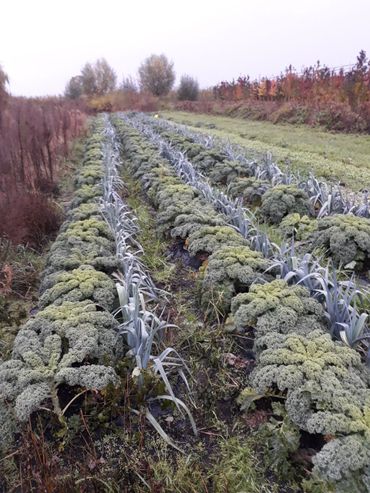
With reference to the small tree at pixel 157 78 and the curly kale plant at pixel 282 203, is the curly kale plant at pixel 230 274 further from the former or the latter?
the small tree at pixel 157 78

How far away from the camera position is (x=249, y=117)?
17.6 meters

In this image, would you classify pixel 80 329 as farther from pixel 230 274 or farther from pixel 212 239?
pixel 212 239

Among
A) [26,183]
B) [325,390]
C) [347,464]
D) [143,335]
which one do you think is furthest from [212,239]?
[26,183]

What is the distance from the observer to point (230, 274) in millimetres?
3072

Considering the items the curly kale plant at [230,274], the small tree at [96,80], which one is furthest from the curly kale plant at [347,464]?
the small tree at [96,80]

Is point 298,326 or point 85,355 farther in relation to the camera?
point 298,326

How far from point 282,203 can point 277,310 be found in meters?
2.54

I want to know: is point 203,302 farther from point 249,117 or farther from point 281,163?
point 249,117

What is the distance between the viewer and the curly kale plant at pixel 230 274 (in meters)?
3.05

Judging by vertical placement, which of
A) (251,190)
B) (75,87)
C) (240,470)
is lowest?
(240,470)

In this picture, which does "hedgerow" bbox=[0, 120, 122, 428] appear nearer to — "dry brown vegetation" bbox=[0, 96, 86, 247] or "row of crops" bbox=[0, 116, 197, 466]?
"row of crops" bbox=[0, 116, 197, 466]

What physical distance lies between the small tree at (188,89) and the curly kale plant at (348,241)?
3218 centimetres

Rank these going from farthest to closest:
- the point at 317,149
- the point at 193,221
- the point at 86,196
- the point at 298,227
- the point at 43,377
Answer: the point at 317,149 < the point at 86,196 < the point at 298,227 < the point at 193,221 < the point at 43,377

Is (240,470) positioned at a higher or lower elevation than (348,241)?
lower
